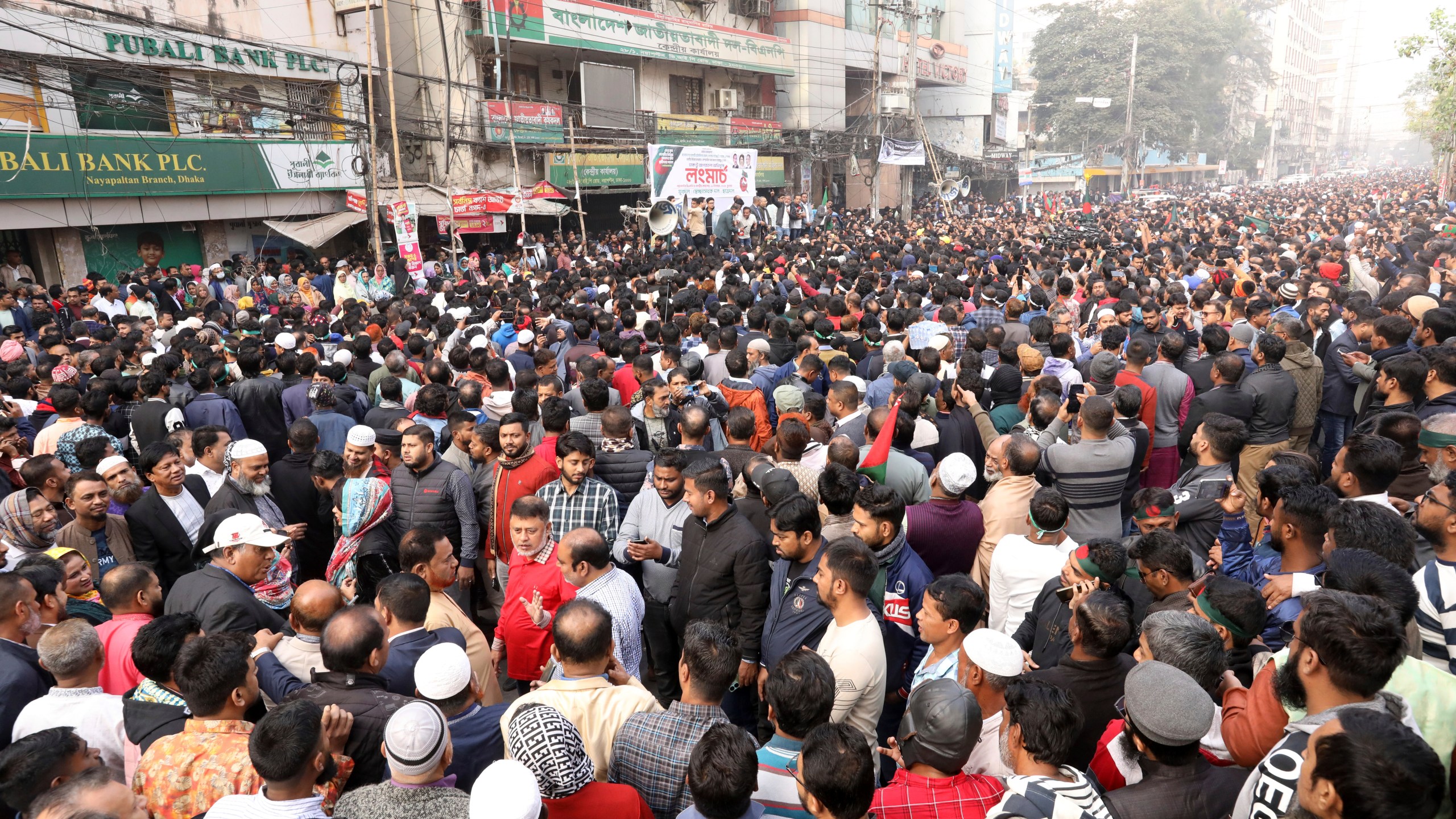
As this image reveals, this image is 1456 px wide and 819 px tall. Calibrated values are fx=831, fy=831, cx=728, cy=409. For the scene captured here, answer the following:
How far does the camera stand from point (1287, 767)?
7.02ft

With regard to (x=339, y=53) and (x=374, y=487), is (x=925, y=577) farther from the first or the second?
(x=339, y=53)

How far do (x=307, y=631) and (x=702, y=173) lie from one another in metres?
17.9

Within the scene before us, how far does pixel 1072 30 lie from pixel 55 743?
61931 mm

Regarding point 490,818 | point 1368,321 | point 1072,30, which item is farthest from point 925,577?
point 1072,30

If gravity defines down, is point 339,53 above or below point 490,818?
above

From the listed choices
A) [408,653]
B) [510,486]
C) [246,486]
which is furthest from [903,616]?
[246,486]

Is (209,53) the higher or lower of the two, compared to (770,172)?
higher

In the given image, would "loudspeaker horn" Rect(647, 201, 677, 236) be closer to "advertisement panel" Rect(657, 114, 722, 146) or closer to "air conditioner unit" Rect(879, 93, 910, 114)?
"advertisement panel" Rect(657, 114, 722, 146)

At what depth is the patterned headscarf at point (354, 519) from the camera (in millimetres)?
4414

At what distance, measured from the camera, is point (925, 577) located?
3.75 metres

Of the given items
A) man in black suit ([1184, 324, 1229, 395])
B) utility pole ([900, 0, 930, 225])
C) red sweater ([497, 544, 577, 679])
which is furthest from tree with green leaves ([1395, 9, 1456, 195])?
red sweater ([497, 544, 577, 679])

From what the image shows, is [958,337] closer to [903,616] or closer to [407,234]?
[903,616]

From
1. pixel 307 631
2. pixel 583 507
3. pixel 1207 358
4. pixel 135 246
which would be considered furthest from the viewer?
pixel 135 246

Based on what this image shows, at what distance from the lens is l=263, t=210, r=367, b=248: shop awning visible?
17000mm
